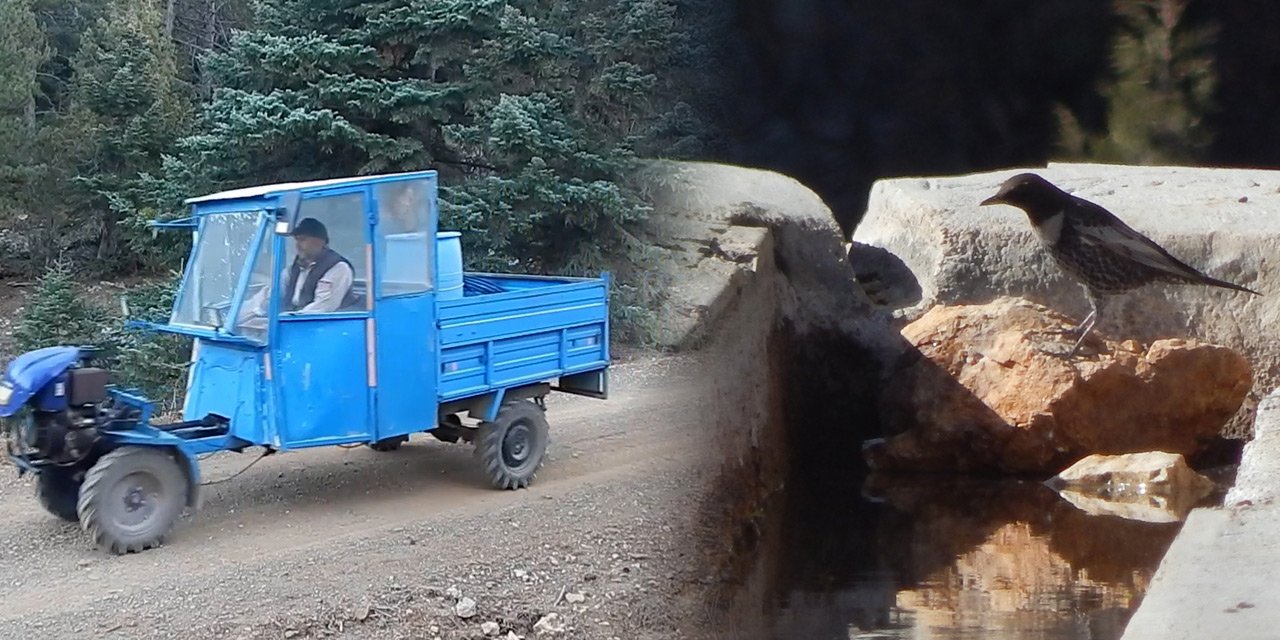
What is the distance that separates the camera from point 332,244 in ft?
11.6

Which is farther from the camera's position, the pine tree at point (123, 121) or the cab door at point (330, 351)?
Answer: the pine tree at point (123, 121)

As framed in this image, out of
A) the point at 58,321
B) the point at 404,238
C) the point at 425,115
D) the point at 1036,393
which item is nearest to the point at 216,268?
the point at 404,238

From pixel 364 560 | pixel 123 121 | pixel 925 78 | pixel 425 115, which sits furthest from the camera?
pixel 123 121

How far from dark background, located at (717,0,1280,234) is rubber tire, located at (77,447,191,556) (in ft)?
9.85

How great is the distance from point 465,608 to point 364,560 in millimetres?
413

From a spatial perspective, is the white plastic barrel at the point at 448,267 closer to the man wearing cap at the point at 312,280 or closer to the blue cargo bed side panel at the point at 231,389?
the man wearing cap at the point at 312,280

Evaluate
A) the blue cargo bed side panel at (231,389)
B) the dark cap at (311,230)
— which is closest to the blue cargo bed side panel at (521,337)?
the dark cap at (311,230)

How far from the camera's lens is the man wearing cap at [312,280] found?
135 inches

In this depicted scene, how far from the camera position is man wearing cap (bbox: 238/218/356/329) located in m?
3.43

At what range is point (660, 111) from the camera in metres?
0.72

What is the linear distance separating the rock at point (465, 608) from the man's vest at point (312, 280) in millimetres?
910

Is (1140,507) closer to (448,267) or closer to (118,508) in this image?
(118,508)

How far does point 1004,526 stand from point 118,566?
276 cm

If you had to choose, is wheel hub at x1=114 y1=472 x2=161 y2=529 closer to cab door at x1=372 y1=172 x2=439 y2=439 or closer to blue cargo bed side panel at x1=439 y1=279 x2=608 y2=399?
cab door at x1=372 y1=172 x2=439 y2=439
